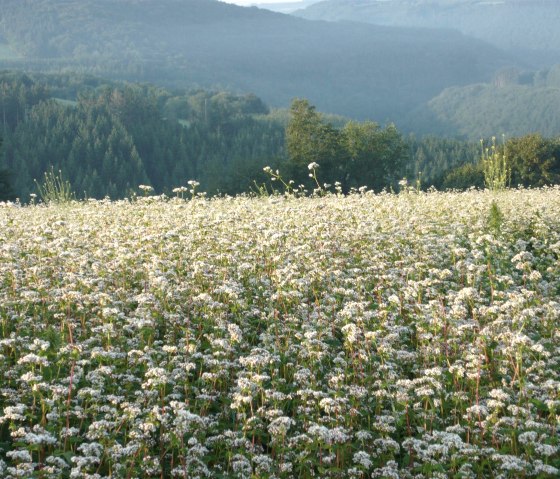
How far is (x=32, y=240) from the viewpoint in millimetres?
10508

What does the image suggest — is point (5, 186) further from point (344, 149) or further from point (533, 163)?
point (533, 163)

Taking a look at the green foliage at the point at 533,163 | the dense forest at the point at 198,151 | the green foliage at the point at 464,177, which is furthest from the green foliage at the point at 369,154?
the green foliage at the point at 533,163

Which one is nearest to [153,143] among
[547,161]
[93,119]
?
[93,119]

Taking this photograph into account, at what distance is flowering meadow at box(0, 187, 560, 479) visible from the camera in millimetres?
5684

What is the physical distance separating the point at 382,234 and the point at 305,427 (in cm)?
597

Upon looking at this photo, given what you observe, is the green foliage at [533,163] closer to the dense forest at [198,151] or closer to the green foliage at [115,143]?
the dense forest at [198,151]

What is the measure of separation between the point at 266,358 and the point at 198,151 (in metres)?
166

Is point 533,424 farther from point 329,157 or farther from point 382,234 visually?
point 329,157

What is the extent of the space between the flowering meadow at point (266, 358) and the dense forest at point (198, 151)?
195ft

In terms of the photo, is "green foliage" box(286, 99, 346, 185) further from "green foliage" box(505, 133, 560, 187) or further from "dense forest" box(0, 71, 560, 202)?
"green foliage" box(505, 133, 560, 187)

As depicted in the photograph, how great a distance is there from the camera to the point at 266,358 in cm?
649

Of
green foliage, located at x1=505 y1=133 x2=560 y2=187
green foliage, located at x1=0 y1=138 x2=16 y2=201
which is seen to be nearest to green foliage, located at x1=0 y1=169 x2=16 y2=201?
green foliage, located at x1=0 y1=138 x2=16 y2=201

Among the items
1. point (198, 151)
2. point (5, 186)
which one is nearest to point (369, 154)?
point (5, 186)

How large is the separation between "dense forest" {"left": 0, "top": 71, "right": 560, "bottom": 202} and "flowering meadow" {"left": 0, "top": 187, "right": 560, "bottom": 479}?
59.5 meters
